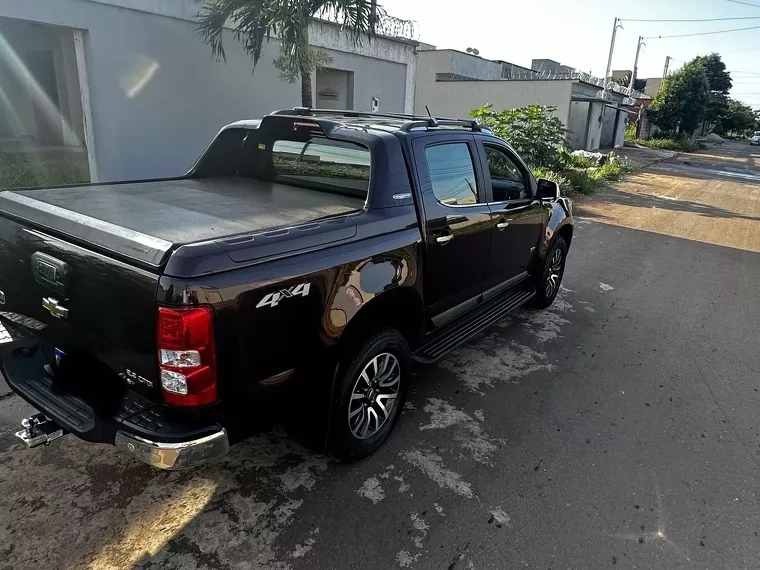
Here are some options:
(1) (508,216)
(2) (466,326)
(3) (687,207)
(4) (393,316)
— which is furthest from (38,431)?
(3) (687,207)

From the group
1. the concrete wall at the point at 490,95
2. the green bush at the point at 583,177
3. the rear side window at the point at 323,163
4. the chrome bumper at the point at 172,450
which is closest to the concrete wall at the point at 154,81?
the rear side window at the point at 323,163

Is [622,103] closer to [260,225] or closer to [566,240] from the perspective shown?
[566,240]

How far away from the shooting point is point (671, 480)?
3.17 m

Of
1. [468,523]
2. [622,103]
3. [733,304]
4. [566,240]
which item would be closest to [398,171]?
[468,523]

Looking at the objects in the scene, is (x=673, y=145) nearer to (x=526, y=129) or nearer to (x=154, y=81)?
(x=526, y=129)

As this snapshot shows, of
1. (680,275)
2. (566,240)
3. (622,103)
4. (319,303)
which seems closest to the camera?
(319,303)

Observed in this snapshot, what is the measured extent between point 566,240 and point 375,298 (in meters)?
3.65

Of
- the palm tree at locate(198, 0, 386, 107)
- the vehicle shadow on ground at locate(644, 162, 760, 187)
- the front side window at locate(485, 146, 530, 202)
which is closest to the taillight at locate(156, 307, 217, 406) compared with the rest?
the front side window at locate(485, 146, 530, 202)

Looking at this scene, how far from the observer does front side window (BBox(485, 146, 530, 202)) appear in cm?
450

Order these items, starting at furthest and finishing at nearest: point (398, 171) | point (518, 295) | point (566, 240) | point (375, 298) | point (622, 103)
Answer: point (622, 103) → point (566, 240) → point (518, 295) → point (398, 171) → point (375, 298)

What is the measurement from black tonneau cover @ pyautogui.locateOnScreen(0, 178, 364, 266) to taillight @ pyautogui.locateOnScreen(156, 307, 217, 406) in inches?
10.3

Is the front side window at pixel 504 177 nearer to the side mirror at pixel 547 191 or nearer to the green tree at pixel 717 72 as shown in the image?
the side mirror at pixel 547 191

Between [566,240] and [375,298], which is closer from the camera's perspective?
[375,298]

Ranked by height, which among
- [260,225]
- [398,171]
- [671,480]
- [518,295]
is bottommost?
[671,480]
